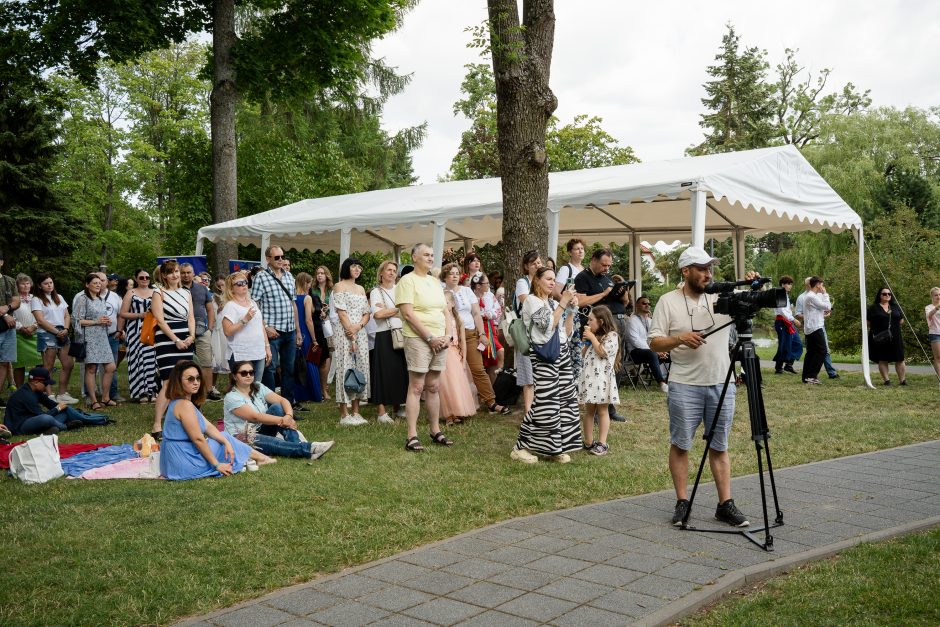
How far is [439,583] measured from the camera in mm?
4152

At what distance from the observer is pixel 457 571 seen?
4.33 meters

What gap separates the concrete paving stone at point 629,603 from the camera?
376 centimetres

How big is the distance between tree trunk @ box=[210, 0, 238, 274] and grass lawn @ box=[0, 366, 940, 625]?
9.28 m

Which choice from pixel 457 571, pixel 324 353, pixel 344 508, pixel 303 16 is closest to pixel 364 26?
pixel 303 16

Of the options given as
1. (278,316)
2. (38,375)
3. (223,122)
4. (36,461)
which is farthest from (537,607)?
(223,122)

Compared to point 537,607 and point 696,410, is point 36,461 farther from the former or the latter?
point 696,410

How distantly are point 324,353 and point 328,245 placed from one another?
26.6ft

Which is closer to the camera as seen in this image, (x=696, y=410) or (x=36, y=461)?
(x=696, y=410)

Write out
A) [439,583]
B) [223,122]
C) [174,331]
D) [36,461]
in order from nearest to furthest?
[439,583]
[36,461]
[174,331]
[223,122]

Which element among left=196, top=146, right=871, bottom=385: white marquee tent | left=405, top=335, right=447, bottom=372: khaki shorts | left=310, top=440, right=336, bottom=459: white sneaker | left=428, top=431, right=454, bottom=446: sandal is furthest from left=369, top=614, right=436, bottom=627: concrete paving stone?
left=196, top=146, right=871, bottom=385: white marquee tent

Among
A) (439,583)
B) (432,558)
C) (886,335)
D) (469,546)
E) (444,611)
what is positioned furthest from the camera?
(886,335)

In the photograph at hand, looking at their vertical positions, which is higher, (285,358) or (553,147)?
(553,147)

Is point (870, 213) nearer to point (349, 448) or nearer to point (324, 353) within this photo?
point (324, 353)

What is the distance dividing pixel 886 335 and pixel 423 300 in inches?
354
